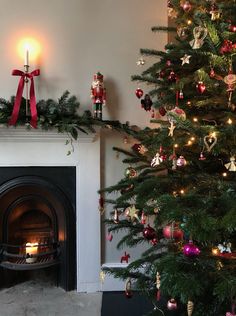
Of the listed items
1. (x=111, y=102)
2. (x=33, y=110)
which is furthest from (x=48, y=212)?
(x=111, y=102)

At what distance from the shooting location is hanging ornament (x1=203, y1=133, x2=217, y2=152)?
53.9 inches

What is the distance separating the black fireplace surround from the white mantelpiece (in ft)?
0.17

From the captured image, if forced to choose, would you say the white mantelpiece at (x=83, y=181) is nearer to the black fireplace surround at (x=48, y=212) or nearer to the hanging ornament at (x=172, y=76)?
the black fireplace surround at (x=48, y=212)

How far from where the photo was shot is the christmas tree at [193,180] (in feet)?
3.76

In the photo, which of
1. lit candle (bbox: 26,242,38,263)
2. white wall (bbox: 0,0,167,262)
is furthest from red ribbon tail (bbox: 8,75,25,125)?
lit candle (bbox: 26,242,38,263)

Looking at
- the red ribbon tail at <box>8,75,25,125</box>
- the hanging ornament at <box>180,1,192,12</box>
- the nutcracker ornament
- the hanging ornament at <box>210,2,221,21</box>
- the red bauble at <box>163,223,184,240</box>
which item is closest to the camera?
the red bauble at <box>163,223,184,240</box>

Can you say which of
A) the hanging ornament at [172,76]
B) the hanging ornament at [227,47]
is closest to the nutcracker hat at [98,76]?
the hanging ornament at [172,76]

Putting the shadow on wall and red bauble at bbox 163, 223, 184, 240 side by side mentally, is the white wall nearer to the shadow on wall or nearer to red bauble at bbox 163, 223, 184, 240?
the shadow on wall

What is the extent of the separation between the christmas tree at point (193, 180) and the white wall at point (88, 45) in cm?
50

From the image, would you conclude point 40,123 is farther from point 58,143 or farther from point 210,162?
point 210,162

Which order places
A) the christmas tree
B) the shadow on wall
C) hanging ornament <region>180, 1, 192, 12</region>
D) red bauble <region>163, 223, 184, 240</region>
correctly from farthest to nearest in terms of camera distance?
the shadow on wall, hanging ornament <region>180, 1, 192, 12</region>, red bauble <region>163, 223, 184, 240</region>, the christmas tree

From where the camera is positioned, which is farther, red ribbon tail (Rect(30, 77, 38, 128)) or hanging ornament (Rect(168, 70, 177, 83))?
red ribbon tail (Rect(30, 77, 38, 128))

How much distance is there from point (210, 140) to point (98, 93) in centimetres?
115

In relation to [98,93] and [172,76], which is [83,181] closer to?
[98,93]
